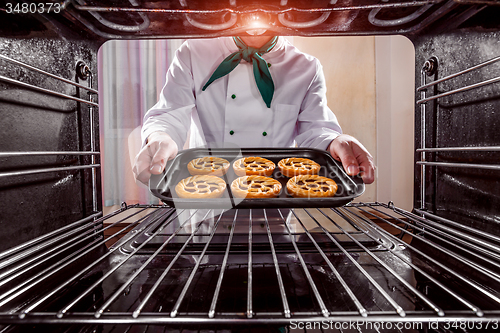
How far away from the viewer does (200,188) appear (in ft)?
3.25

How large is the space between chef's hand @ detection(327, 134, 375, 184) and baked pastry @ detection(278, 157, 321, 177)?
124 millimetres

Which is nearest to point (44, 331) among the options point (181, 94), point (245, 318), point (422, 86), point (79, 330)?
point (79, 330)

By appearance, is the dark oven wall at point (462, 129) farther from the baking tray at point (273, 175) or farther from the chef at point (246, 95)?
the chef at point (246, 95)

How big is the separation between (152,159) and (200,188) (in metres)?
0.21

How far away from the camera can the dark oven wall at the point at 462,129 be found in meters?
0.61

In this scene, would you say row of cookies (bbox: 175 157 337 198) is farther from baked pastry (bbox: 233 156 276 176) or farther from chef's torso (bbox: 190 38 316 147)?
chef's torso (bbox: 190 38 316 147)

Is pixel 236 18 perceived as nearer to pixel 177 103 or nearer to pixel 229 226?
pixel 229 226

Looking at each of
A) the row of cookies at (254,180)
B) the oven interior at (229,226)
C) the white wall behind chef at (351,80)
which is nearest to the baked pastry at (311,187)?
the row of cookies at (254,180)

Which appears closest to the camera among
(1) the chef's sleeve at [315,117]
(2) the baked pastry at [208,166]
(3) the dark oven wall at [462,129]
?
(3) the dark oven wall at [462,129]

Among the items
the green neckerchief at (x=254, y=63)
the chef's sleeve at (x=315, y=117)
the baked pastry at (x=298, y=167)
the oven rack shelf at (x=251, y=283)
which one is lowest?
the oven rack shelf at (x=251, y=283)

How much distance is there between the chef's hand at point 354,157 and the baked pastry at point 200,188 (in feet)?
1.67

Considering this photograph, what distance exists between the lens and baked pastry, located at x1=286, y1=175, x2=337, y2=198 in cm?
97

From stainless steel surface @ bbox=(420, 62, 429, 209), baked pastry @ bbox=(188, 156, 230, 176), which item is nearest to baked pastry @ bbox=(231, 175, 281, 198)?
baked pastry @ bbox=(188, 156, 230, 176)

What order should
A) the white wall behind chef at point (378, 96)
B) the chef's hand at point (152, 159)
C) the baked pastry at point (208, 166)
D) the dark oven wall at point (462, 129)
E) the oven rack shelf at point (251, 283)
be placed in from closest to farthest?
the oven rack shelf at point (251, 283)
the dark oven wall at point (462, 129)
the chef's hand at point (152, 159)
the baked pastry at point (208, 166)
the white wall behind chef at point (378, 96)
